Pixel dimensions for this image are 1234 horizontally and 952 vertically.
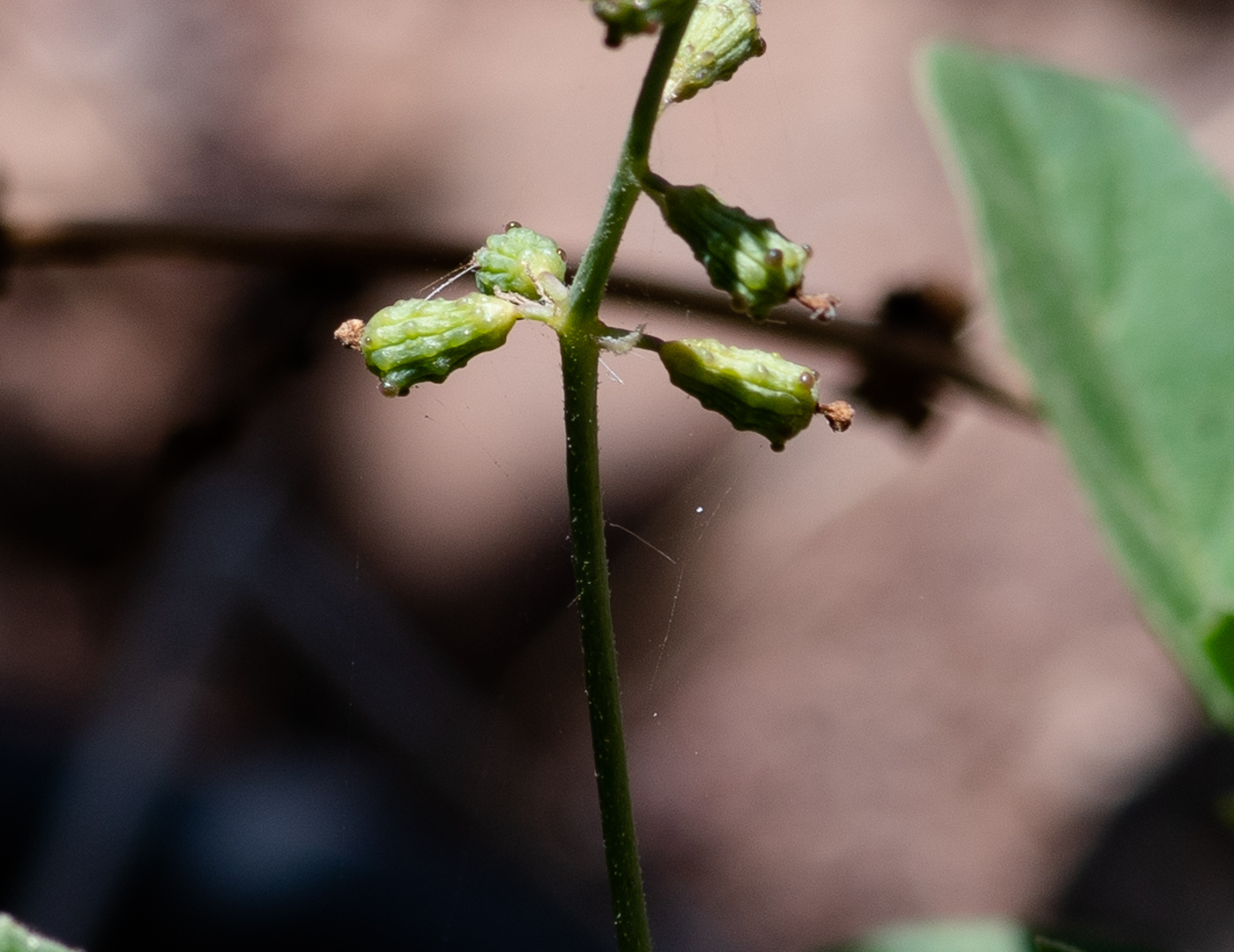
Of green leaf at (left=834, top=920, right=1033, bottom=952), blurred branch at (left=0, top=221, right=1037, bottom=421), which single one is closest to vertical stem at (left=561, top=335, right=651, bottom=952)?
green leaf at (left=834, top=920, right=1033, bottom=952)

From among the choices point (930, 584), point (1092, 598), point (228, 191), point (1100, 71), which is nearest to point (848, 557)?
point (930, 584)

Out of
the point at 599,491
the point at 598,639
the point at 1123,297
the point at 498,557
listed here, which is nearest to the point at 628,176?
the point at 599,491

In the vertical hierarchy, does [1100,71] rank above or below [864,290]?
above

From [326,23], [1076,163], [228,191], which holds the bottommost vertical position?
[1076,163]

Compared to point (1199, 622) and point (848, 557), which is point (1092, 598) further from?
Result: point (1199, 622)

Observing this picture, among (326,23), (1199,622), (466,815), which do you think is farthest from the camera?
(326,23)

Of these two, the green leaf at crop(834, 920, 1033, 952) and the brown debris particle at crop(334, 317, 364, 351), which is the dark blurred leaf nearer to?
the green leaf at crop(834, 920, 1033, 952)

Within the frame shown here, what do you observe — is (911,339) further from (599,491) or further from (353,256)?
(599,491)
